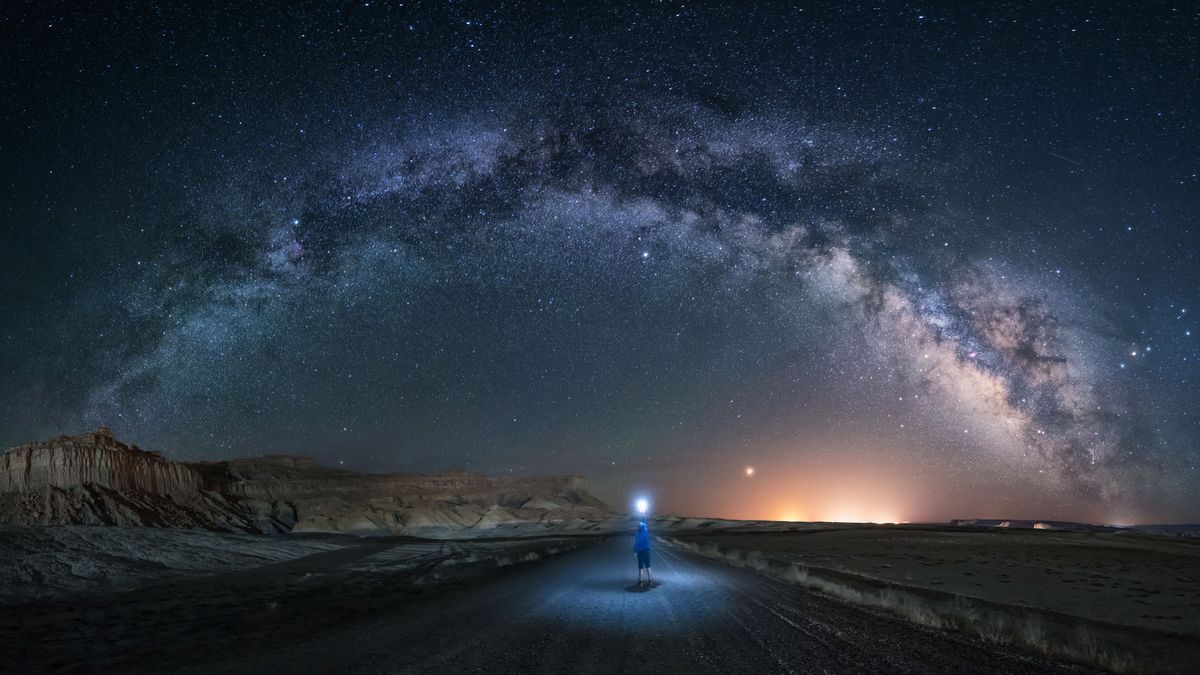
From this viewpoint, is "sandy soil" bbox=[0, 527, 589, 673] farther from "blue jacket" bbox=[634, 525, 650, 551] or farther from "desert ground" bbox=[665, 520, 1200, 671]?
"desert ground" bbox=[665, 520, 1200, 671]

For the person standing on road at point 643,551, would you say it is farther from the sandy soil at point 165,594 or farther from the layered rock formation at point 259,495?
the layered rock formation at point 259,495

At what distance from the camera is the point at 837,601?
1505 cm

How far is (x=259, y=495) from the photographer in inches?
4803

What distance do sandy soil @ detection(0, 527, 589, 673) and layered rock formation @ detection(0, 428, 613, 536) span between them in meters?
44.1

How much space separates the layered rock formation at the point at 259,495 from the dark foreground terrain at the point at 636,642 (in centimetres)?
7861

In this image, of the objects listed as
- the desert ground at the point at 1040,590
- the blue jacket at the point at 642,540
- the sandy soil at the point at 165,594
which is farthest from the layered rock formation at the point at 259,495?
the desert ground at the point at 1040,590

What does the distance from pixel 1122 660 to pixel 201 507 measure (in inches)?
4406

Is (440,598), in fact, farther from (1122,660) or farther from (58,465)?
(58,465)

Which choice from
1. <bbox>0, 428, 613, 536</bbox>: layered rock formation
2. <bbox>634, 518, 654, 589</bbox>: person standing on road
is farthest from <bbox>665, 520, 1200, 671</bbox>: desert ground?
<bbox>0, 428, 613, 536</bbox>: layered rock formation

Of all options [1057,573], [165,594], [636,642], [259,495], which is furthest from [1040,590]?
[259,495]

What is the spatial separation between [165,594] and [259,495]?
11643cm

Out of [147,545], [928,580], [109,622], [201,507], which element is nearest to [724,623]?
[109,622]

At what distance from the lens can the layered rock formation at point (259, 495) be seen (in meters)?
73.3

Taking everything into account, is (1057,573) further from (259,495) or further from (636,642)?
(259,495)
